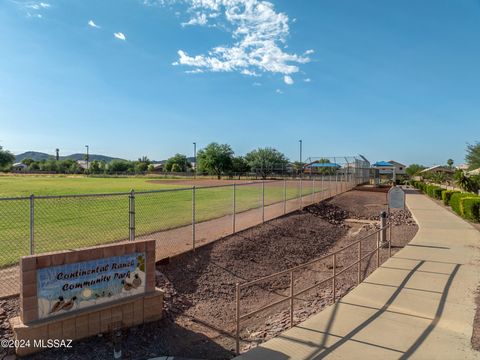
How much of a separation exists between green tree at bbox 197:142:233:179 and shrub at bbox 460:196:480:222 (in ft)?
183

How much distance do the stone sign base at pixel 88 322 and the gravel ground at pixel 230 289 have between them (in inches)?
5.3

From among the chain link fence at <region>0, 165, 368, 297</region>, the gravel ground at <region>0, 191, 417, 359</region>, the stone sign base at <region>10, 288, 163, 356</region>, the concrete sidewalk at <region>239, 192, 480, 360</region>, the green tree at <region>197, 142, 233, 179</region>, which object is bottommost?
the gravel ground at <region>0, 191, 417, 359</region>

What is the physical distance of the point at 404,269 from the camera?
29.6 ft

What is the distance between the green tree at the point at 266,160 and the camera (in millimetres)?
77331

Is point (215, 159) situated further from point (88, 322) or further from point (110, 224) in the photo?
point (88, 322)

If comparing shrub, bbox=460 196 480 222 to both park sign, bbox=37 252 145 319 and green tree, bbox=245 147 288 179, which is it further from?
green tree, bbox=245 147 288 179

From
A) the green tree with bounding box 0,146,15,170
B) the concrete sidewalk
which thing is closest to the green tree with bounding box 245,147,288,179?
the green tree with bounding box 0,146,15,170

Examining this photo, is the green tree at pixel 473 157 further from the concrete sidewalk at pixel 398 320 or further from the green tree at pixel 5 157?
the green tree at pixel 5 157

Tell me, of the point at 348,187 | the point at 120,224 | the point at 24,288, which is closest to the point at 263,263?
the point at 120,224

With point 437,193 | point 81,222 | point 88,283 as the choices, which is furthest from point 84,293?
point 437,193

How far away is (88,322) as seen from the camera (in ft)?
17.3

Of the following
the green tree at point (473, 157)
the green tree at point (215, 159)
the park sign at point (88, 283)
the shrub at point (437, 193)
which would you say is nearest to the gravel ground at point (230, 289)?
the park sign at point (88, 283)

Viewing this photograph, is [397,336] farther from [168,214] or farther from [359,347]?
[168,214]

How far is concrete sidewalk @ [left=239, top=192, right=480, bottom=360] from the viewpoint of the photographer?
187 inches
